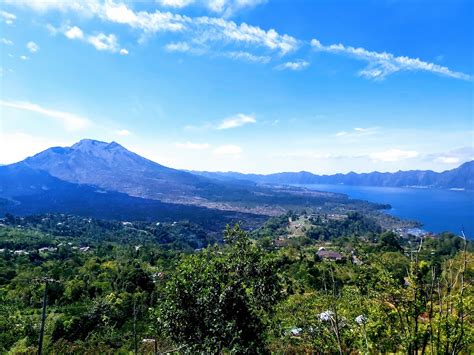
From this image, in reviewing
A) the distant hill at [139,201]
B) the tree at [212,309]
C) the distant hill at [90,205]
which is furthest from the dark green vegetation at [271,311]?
the distant hill at [139,201]

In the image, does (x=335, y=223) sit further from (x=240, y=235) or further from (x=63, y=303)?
(x=240, y=235)

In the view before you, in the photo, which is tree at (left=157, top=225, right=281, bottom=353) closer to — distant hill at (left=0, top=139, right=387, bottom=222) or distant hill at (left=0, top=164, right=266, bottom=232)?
distant hill at (left=0, top=164, right=266, bottom=232)

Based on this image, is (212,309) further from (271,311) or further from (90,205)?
(90,205)

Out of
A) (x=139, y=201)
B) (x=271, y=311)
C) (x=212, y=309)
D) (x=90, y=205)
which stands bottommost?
(x=90, y=205)

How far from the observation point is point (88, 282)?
30.1 m

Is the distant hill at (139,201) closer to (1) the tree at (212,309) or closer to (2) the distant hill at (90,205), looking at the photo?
(2) the distant hill at (90,205)

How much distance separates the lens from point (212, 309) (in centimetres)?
677

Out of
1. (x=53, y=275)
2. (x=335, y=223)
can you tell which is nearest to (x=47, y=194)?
(x=335, y=223)

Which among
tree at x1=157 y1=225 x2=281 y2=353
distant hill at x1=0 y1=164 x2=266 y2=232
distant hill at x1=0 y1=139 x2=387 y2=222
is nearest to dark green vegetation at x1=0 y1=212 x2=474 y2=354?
tree at x1=157 y1=225 x2=281 y2=353

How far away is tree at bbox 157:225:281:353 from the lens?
21.7 feet

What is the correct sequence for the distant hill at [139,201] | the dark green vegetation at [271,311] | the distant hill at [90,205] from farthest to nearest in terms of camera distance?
the distant hill at [139,201]
the distant hill at [90,205]
the dark green vegetation at [271,311]

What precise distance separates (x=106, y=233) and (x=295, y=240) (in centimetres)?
4335

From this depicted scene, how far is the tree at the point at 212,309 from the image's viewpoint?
6.61m

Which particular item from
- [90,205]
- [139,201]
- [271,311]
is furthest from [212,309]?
[139,201]
